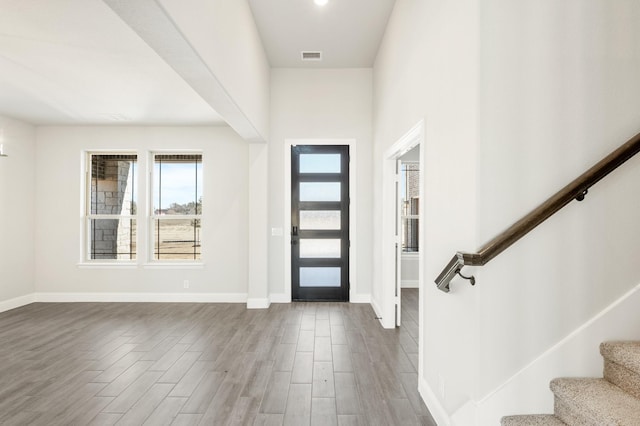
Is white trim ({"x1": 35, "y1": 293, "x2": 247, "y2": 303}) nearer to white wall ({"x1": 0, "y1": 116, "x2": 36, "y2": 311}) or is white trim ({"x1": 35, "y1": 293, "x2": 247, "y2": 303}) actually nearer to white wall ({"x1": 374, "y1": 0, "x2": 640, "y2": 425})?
white wall ({"x1": 0, "y1": 116, "x2": 36, "y2": 311})

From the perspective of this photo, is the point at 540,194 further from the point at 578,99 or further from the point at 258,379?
the point at 258,379

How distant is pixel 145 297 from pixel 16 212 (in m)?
2.40

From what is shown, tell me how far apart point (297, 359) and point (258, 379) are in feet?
1.63

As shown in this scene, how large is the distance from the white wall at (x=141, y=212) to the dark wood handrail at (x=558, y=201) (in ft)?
14.4

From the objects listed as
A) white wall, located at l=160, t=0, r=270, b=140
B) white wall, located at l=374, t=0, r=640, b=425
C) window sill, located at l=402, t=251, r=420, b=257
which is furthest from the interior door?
white wall, located at l=374, t=0, r=640, b=425

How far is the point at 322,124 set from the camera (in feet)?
17.1

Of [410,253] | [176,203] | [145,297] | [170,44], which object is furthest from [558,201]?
[145,297]

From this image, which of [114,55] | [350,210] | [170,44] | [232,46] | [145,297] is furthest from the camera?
[145,297]

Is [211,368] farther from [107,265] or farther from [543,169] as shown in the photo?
[107,265]

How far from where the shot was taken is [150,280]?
5.53 meters

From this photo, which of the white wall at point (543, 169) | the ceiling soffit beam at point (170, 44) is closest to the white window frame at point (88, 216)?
the ceiling soffit beam at point (170, 44)

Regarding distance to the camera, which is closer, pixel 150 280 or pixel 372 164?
pixel 372 164

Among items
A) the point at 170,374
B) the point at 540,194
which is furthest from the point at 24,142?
the point at 540,194

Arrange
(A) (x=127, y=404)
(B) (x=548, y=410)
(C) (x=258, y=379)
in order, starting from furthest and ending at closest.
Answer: (C) (x=258, y=379), (A) (x=127, y=404), (B) (x=548, y=410)
